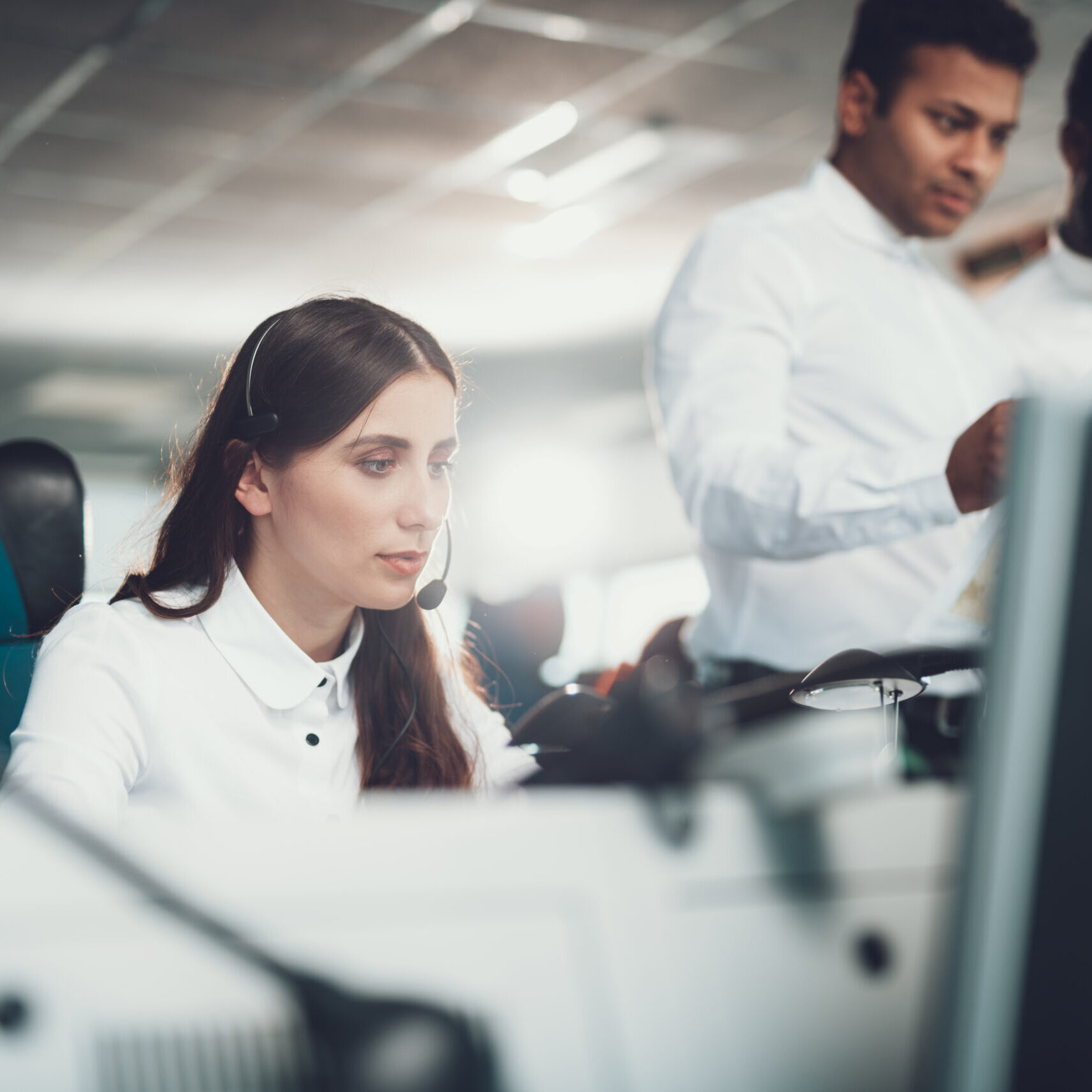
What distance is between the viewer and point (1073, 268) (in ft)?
5.93

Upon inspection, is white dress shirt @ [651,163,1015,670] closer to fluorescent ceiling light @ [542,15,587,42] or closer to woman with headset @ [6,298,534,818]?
woman with headset @ [6,298,534,818]

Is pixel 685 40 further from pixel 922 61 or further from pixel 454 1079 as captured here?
pixel 454 1079

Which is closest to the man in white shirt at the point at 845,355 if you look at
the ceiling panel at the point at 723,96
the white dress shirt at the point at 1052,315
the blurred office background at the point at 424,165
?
the white dress shirt at the point at 1052,315

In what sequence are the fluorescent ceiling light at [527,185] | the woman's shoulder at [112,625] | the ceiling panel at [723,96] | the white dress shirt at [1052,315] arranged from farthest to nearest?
the fluorescent ceiling light at [527,185] < the ceiling panel at [723,96] < the white dress shirt at [1052,315] < the woman's shoulder at [112,625]

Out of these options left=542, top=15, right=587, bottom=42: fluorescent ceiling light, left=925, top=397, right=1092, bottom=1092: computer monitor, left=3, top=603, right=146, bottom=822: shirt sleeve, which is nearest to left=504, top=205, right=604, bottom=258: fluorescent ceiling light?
left=542, top=15, right=587, bottom=42: fluorescent ceiling light

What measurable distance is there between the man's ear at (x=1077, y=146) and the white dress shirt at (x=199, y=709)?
52.9 inches

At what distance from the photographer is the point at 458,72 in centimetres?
376

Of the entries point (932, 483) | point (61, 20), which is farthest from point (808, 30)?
point (932, 483)

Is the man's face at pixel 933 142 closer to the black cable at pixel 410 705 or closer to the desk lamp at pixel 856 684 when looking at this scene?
the black cable at pixel 410 705

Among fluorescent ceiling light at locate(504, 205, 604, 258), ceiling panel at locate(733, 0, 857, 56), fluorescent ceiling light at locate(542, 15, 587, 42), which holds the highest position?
fluorescent ceiling light at locate(542, 15, 587, 42)

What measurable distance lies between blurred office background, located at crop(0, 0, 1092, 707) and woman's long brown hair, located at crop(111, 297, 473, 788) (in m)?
0.73

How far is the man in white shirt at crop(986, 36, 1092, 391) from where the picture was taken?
5.83 ft

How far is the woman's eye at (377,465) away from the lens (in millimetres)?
1079

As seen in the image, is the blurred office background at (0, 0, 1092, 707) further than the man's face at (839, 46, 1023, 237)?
Yes
